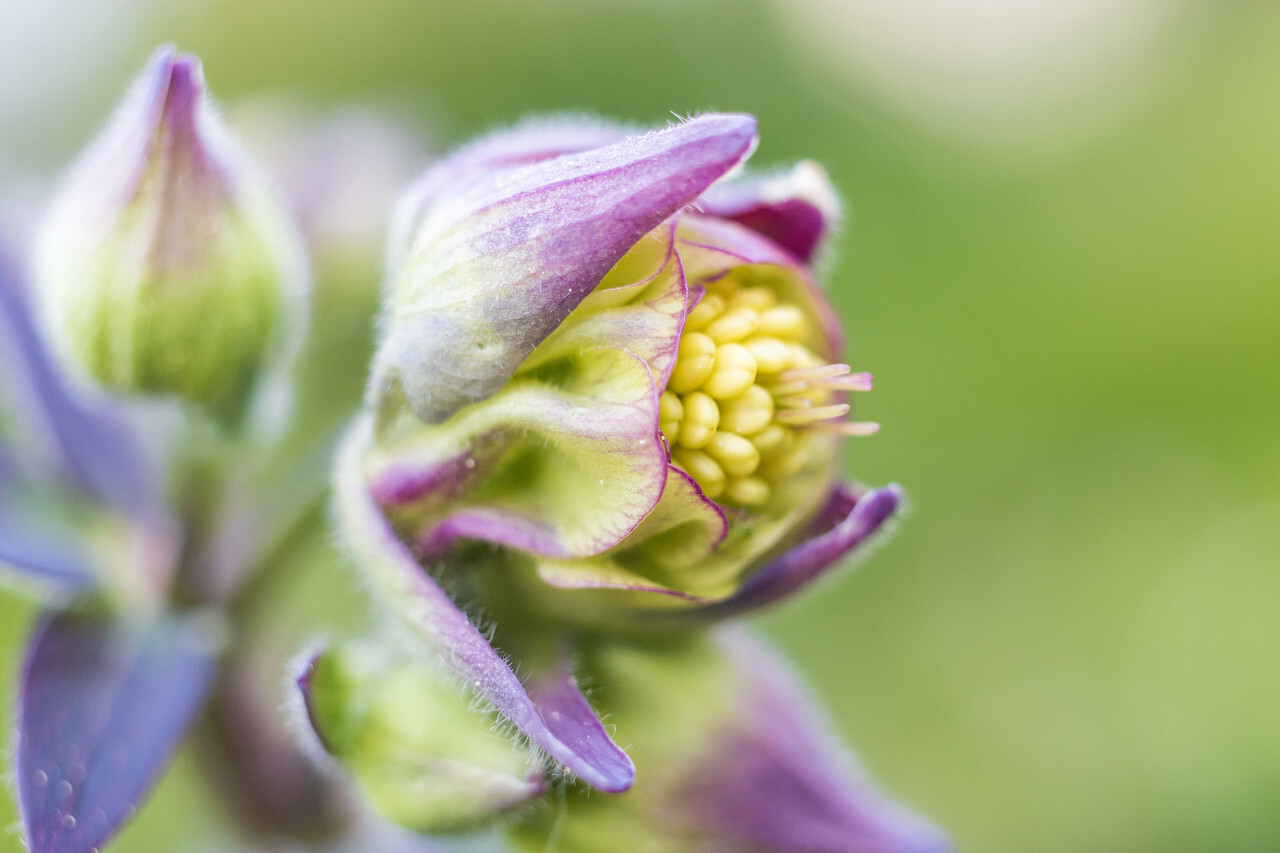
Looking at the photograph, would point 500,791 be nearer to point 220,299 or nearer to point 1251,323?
point 220,299

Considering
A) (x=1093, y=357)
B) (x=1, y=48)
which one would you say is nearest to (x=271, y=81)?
(x=1, y=48)

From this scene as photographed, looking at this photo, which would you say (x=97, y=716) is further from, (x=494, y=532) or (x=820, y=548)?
(x=820, y=548)

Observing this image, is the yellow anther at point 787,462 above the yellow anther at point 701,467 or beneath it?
above

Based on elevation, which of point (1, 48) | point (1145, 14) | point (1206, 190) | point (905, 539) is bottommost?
point (905, 539)

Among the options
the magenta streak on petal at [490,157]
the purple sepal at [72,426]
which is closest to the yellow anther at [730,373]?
the magenta streak on petal at [490,157]

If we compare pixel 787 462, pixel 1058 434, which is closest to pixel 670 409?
pixel 787 462

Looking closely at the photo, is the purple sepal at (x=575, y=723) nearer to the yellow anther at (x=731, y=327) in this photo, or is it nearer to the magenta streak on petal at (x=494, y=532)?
the magenta streak on petal at (x=494, y=532)
